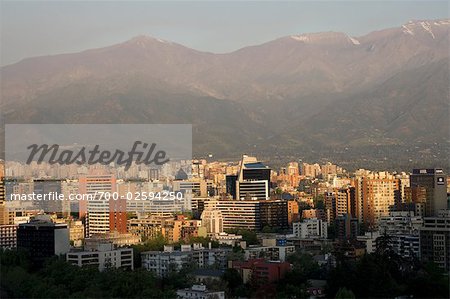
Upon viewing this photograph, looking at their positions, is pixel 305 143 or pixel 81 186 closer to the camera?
pixel 81 186

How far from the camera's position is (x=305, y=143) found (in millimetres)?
32375

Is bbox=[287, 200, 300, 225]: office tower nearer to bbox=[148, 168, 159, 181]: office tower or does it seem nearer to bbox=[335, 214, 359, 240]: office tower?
bbox=[335, 214, 359, 240]: office tower

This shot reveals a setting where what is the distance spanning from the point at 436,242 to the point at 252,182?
9696 mm

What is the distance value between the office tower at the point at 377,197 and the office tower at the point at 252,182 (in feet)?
8.48

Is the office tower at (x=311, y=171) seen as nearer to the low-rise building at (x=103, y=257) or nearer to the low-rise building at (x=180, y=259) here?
the low-rise building at (x=180, y=259)

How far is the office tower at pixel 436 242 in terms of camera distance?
37.5 ft

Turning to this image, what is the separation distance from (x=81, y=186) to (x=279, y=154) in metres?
12.7

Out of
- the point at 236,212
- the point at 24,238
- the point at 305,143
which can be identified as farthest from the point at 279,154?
the point at 24,238

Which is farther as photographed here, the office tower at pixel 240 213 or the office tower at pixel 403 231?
the office tower at pixel 240 213

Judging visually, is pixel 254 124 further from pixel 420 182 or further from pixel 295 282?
pixel 295 282

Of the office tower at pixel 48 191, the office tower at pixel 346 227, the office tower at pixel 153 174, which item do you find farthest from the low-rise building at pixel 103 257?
the office tower at pixel 153 174

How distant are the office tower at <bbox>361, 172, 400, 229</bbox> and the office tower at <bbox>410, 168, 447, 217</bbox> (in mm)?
461

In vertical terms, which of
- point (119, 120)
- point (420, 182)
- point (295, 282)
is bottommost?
point (295, 282)

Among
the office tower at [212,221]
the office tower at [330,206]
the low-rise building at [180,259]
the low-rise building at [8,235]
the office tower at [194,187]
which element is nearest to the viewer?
the low-rise building at [180,259]
